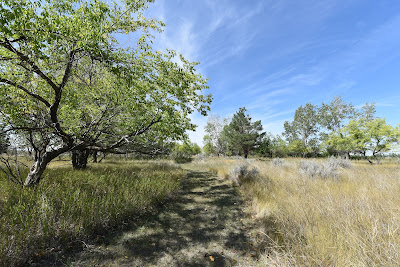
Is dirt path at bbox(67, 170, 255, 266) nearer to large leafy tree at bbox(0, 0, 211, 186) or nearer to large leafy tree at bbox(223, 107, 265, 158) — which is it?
large leafy tree at bbox(0, 0, 211, 186)

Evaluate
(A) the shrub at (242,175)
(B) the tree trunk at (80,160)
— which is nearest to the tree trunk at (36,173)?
(B) the tree trunk at (80,160)

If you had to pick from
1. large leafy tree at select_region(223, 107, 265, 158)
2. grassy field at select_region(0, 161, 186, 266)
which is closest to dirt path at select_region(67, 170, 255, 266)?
grassy field at select_region(0, 161, 186, 266)

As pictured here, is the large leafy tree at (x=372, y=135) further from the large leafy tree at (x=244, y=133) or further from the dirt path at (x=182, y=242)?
the dirt path at (x=182, y=242)

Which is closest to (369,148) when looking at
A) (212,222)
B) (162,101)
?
(212,222)

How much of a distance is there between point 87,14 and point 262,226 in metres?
6.93

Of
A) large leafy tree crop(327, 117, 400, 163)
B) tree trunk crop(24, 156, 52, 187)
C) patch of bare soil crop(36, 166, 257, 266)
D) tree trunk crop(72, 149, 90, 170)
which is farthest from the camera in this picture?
large leafy tree crop(327, 117, 400, 163)

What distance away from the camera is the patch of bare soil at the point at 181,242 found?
8.96 ft

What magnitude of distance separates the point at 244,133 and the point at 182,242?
103 feet

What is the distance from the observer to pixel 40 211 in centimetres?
299

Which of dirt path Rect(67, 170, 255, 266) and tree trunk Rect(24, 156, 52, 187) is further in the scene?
tree trunk Rect(24, 156, 52, 187)

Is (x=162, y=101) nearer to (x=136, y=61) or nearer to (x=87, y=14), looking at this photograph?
(x=136, y=61)

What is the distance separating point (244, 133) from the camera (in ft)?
108

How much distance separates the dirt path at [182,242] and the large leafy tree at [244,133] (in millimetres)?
27215

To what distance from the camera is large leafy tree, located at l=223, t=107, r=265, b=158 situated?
3123 centimetres
